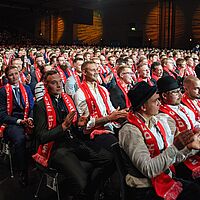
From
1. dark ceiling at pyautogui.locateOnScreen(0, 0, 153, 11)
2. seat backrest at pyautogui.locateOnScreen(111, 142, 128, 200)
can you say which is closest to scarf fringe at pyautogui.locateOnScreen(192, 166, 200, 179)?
seat backrest at pyautogui.locateOnScreen(111, 142, 128, 200)

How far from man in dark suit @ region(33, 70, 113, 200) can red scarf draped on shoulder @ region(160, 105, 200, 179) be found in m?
0.65

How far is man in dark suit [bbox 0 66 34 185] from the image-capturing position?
11.5 feet

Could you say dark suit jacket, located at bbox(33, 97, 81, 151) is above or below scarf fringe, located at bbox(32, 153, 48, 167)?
above

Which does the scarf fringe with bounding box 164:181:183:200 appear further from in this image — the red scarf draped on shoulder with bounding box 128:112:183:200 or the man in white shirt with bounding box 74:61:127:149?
the man in white shirt with bounding box 74:61:127:149

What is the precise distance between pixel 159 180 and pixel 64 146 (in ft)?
3.72

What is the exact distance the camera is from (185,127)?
9.30 feet

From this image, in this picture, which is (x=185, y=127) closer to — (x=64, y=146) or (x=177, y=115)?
(x=177, y=115)

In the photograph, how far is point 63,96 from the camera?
321cm

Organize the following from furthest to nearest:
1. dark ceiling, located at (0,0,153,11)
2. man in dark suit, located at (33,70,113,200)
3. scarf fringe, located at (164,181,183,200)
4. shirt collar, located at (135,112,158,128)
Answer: dark ceiling, located at (0,0,153,11)
man in dark suit, located at (33,70,113,200)
shirt collar, located at (135,112,158,128)
scarf fringe, located at (164,181,183,200)

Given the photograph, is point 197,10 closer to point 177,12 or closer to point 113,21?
point 177,12

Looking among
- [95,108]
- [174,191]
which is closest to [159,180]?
[174,191]

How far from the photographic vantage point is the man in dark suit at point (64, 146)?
268cm

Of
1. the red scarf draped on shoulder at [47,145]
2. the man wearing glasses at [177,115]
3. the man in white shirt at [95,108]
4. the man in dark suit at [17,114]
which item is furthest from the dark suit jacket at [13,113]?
the man wearing glasses at [177,115]

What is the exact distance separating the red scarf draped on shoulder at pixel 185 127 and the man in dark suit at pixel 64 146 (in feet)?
2.14
